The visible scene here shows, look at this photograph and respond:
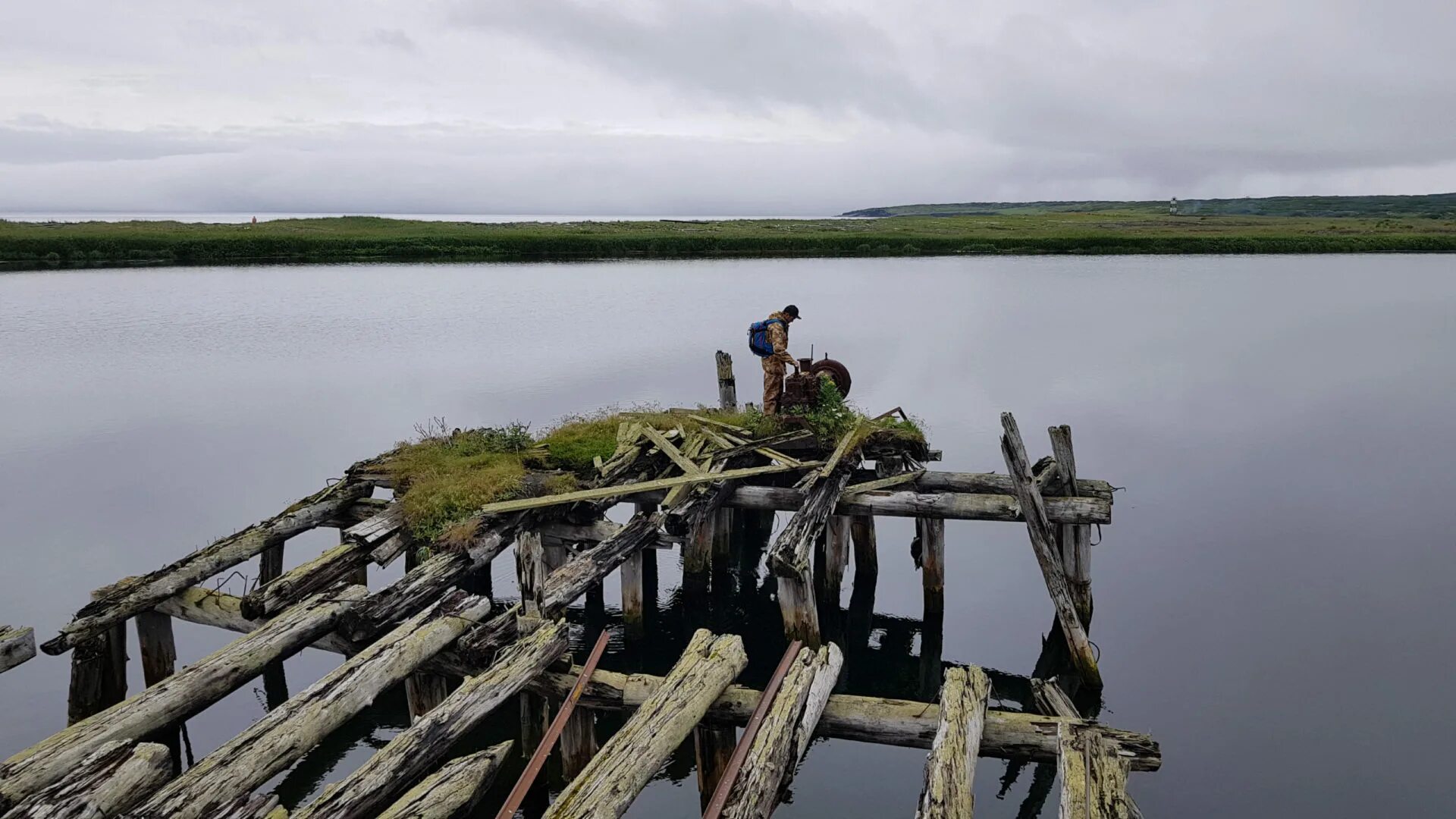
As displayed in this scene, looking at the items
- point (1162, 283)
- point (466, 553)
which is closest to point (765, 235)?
point (1162, 283)

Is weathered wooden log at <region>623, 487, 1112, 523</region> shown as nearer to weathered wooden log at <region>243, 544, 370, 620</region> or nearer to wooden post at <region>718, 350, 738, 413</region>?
weathered wooden log at <region>243, 544, 370, 620</region>

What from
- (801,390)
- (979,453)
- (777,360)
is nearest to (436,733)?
(801,390)

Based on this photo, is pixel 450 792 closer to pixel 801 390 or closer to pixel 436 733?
pixel 436 733

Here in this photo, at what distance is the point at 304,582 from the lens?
11242 mm

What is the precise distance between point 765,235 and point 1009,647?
87.3 metres

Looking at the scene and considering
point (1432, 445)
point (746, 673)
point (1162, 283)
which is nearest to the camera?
point (746, 673)

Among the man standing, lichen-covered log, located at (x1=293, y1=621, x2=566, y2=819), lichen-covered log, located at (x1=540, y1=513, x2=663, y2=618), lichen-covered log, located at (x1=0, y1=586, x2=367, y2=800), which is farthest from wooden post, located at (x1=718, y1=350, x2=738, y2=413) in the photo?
lichen-covered log, located at (x1=293, y1=621, x2=566, y2=819)

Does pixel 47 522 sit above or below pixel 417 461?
below

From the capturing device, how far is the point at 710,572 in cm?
1823

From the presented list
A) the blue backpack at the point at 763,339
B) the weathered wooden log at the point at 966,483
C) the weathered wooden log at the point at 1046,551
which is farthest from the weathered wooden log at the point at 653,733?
the blue backpack at the point at 763,339

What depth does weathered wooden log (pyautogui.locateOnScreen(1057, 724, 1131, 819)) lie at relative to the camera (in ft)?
23.8

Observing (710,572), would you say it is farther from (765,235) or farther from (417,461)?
(765,235)

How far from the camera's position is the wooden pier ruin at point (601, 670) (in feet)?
24.0

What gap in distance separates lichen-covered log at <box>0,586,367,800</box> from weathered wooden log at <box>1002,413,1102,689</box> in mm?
8597
